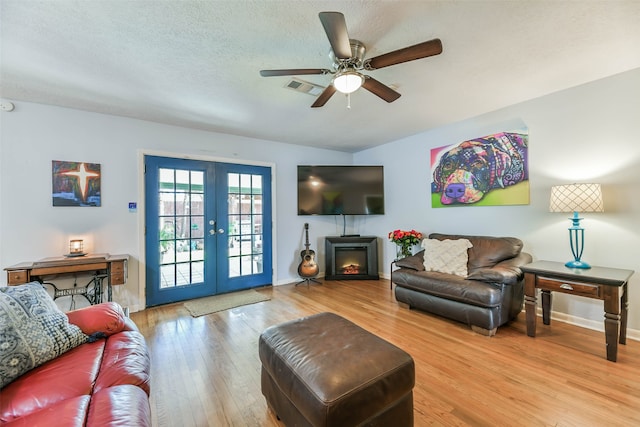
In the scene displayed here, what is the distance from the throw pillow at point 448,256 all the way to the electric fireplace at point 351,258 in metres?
1.33

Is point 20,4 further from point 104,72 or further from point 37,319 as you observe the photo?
point 37,319

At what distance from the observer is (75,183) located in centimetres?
294

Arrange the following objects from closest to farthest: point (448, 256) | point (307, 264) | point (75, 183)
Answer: point (75, 183)
point (448, 256)
point (307, 264)

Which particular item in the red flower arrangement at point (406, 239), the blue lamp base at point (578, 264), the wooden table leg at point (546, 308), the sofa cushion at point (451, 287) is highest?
the red flower arrangement at point (406, 239)

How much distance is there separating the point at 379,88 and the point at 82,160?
337cm

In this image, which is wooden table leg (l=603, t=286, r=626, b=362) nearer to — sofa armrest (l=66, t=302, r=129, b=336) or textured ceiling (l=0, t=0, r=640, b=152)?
textured ceiling (l=0, t=0, r=640, b=152)

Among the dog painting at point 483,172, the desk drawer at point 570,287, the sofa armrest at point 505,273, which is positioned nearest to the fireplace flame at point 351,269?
the dog painting at point 483,172

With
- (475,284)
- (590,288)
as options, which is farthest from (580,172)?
(475,284)

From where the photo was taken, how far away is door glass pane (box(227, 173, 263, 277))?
158 inches

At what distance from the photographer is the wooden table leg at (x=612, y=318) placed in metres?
1.98

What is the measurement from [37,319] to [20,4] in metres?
1.79

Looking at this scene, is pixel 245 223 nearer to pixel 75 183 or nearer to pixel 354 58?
pixel 75 183

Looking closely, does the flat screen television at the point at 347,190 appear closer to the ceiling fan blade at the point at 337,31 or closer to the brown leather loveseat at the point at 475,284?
the brown leather loveseat at the point at 475,284

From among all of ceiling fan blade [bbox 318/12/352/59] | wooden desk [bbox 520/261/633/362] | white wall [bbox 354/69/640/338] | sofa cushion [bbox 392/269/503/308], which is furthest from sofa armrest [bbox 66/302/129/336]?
white wall [bbox 354/69/640/338]
